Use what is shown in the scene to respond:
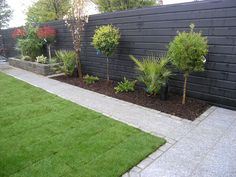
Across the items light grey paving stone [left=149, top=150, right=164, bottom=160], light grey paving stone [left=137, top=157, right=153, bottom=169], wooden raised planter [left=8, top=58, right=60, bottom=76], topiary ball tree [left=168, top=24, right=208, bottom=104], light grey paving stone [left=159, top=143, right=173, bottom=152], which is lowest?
light grey paving stone [left=137, top=157, right=153, bottom=169]

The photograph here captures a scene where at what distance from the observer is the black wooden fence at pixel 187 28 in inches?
155

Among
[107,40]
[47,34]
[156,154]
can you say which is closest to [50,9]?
[47,34]

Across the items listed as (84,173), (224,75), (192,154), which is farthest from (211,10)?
(84,173)

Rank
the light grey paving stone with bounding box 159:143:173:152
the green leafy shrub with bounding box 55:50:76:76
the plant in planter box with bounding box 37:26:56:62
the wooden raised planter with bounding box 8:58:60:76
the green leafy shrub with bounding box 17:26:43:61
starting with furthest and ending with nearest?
the green leafy shrub with bounding box 17:26:43:61, the plant in planter box with bounding box 37:26:56:62, the wooden raised planter with bounding box 8:58:60:76, the green leafy shrub with bounding box 55:50:76:76, the light grey paving stone with bounding box 159:143:173:152

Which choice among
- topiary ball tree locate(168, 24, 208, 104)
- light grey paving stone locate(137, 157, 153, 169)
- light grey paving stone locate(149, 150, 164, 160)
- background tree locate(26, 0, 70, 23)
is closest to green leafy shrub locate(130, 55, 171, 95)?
topiary ball tree locate(168, 24, 208, 104)

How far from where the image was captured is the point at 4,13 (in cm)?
2192

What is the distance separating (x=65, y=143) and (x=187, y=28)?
3.15 meters

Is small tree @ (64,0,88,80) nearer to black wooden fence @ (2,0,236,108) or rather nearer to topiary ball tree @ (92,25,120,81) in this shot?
black wooden fence @ (2,0,236,108)

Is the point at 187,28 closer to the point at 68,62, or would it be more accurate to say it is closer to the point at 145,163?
the point at 145,163

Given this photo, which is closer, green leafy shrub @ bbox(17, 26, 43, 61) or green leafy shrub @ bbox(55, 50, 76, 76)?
green leafy shrub @ bbox(55, 50, 76, 76)

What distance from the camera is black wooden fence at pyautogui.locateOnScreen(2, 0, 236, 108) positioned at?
3.93m

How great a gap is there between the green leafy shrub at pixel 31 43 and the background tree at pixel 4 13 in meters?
15.8

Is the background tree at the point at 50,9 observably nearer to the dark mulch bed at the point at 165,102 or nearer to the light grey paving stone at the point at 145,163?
the dark mulch bed at the point at 165,102

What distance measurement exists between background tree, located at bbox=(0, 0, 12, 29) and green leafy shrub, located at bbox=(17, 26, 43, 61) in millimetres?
15789
